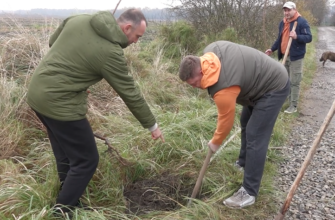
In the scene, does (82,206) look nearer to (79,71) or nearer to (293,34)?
(79,71)

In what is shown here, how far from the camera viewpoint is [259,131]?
9.53 feet

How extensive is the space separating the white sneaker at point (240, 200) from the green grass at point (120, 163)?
59 millimetres

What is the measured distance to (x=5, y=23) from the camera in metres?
5.53

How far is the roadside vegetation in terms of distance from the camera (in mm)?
2837

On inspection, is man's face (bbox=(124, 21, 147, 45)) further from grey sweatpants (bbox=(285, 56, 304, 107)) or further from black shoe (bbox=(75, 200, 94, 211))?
grey sweatpants (bbox=(285, 56, 304, 107))

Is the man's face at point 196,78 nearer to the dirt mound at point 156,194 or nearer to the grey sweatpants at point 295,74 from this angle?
the dirt mound at point 156,194

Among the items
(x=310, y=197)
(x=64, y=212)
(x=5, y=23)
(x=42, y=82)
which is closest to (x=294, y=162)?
(x=310, y=197)

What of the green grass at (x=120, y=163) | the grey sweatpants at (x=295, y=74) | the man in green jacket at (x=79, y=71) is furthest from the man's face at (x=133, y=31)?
the grey sweatpants at (x=295, y=74)

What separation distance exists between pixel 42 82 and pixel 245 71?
1549 millimetres

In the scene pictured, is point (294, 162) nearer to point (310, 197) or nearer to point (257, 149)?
point (310, 197)

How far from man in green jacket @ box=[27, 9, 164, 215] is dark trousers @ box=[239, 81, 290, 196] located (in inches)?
42.4

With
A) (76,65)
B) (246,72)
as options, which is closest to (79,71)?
(76,65)

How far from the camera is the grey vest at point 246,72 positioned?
255 centimetres

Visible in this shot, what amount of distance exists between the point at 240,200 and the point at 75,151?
1.59 m
